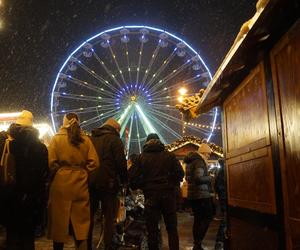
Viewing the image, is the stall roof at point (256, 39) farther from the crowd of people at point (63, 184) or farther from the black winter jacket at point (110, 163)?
the crowd of people at point (63, 184)

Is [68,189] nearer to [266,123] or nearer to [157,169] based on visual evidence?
[157,169]

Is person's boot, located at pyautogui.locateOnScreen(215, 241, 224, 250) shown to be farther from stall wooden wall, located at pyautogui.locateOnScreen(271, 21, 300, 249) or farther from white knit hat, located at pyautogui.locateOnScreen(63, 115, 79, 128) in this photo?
stall wooden wall, located at pyautogui.locateOnScreen(271, 21, 300, 249)

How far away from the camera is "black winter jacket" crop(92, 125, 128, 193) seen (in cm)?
427

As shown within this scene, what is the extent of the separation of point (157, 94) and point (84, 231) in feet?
42.7

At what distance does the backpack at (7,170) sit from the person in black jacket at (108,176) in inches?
45.1

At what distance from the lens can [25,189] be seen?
11.0 ft

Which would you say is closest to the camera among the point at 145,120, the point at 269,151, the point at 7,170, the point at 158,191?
the point at 269,151

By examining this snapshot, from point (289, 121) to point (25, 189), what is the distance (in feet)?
7.69

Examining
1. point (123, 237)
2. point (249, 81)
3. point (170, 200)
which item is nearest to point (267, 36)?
point (249, 81)

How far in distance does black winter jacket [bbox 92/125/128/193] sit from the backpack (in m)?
1.15

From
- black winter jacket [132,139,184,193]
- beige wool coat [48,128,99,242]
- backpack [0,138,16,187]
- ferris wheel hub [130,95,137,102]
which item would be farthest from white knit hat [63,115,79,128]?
ferris wheel hub [130,95,137,102]

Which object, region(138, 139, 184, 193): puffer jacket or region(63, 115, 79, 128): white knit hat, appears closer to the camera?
region(63, 115, 79, 128): white knit hat

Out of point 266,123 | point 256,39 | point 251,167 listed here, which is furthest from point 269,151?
point 256,39

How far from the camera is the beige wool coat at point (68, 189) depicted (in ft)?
11.4
